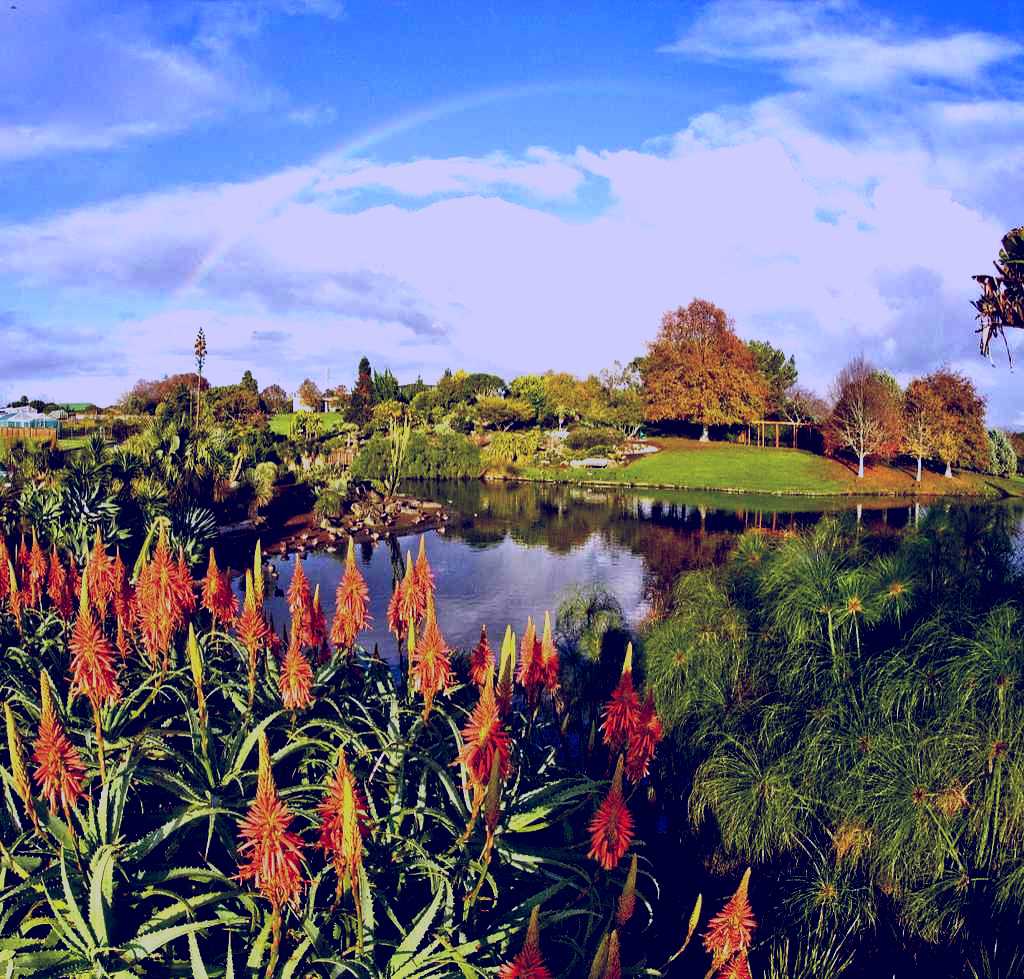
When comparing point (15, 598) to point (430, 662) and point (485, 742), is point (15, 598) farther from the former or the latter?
point (485, 742)

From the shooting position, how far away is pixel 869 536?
570 inches

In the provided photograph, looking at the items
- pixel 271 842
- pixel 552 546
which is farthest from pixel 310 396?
pixel 271 842

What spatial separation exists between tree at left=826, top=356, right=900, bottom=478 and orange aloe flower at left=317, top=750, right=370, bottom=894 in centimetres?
6208

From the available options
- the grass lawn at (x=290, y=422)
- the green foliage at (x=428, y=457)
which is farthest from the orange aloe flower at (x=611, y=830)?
the grass lawn at (x=290, y=422)

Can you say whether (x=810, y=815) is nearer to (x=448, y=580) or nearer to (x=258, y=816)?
(x=258, y=816)

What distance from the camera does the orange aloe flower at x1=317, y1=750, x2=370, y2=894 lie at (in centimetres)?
404

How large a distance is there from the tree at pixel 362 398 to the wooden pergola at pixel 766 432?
3988cm

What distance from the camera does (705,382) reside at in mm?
75125

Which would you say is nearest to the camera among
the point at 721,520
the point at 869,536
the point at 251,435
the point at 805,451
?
the point at 869,536

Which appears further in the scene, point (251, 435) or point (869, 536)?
point (251, 435)

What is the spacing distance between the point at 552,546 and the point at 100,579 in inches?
1084

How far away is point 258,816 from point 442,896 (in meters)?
1.92

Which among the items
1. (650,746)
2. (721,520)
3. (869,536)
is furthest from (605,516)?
(650,746)

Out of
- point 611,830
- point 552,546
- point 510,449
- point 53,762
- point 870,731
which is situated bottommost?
point 552,546
